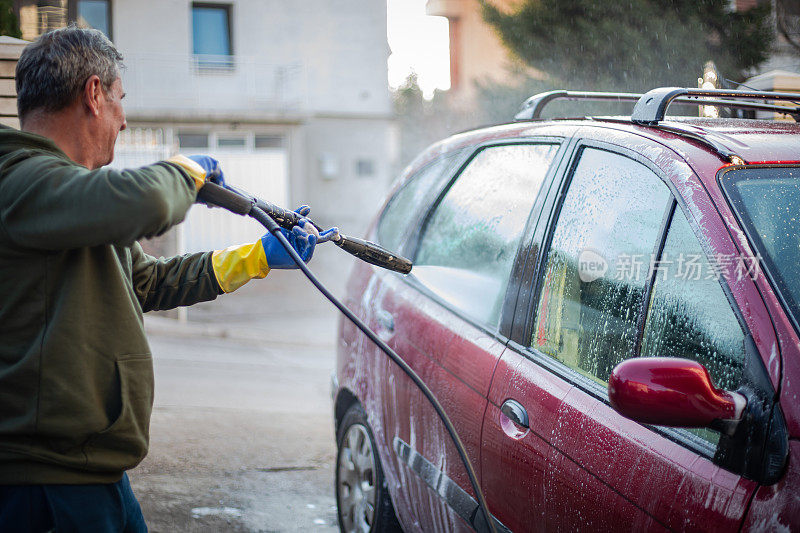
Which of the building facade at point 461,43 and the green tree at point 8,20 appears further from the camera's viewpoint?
the building facade at point 461,43

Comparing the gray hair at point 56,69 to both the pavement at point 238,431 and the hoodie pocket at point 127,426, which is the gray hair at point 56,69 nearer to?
the hoodie pocket at point 127,426

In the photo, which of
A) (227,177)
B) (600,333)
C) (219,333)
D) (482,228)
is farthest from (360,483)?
(227,177)

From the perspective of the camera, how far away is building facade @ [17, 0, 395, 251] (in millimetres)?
14742

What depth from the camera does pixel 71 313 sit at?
65.8 inches

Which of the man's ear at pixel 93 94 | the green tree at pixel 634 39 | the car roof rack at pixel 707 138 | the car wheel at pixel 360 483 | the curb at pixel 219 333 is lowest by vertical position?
the curb at pixel 219 333

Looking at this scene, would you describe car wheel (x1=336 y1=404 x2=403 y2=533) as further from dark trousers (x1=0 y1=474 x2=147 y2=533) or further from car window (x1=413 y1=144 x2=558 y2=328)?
dark trousers (x1=0 y1=474 x2=147 y2=533)

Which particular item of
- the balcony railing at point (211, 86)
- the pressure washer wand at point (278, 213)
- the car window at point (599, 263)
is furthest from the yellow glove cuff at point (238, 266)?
the balcony railing at point (211, 86)

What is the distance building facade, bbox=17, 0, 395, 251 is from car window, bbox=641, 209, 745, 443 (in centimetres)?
1292

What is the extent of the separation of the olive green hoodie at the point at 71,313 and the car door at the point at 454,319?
99 cm

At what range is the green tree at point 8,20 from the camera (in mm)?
5031

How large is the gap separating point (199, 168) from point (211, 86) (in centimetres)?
1477

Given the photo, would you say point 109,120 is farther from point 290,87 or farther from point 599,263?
point 290,87

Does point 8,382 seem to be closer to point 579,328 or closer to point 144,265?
point 144,265

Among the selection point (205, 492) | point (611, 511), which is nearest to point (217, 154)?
point (205, 492)
